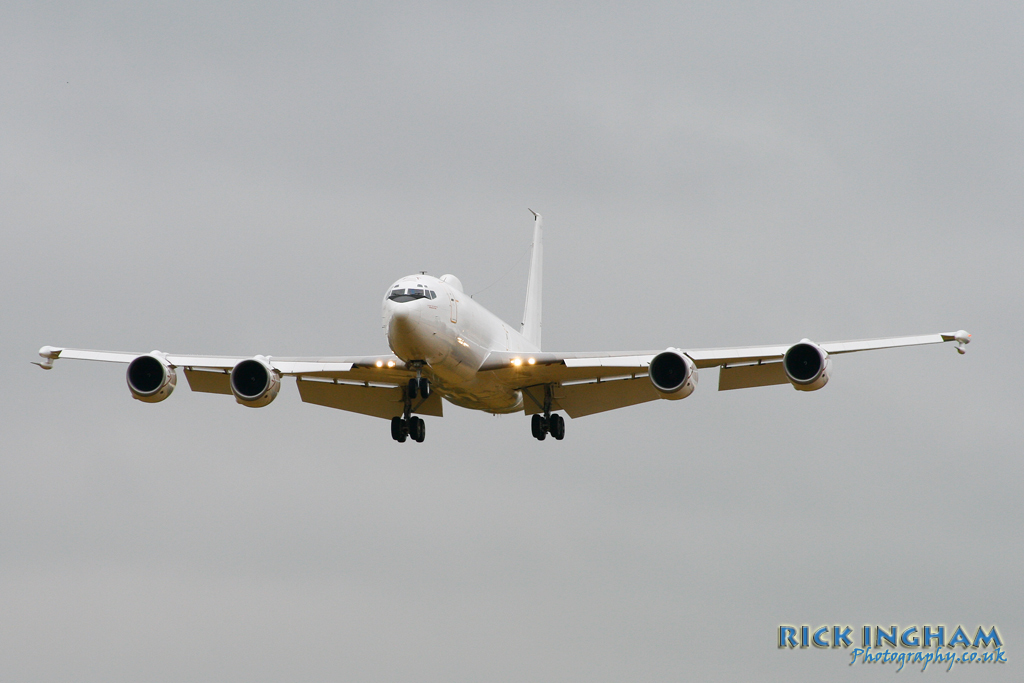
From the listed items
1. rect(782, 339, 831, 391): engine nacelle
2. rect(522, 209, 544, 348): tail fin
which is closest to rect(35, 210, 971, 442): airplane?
rect(782, 339, 831, 391): engine nacelle

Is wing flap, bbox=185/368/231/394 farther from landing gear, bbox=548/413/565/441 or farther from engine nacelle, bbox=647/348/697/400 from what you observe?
engine nacelle, bbox=647/348/697/400

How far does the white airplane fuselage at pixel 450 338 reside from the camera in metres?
38.3

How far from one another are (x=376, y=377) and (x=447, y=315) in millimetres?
4860

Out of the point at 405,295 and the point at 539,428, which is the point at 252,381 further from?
the point at 539,428

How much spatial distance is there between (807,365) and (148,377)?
66.6 feet

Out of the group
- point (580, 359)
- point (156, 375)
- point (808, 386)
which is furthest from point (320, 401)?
point (808, 386)

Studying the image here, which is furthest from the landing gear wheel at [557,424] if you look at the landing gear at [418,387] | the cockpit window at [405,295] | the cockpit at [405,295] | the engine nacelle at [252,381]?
the engine nacelle at [252,381]

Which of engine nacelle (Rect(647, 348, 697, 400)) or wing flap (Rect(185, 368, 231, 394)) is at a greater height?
wing flap (Rect(185, 368, 231, 394))

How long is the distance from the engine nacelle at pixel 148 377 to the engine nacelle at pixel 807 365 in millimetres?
19178

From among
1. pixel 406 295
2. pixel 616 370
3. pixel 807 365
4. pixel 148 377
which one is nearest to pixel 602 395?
pixel 616 370

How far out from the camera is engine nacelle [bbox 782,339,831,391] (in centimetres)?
3772

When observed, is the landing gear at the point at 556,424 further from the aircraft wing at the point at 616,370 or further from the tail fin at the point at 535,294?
the tail fin at the point at 535,294

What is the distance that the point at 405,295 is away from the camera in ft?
127

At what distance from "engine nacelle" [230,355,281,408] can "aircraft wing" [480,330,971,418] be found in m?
7.00
